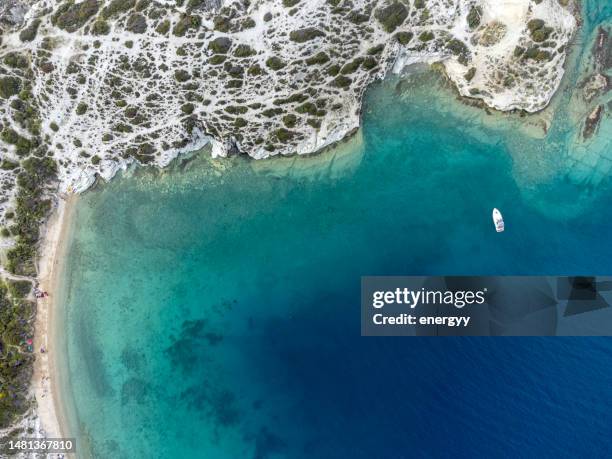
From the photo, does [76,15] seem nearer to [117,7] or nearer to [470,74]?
[117,7]

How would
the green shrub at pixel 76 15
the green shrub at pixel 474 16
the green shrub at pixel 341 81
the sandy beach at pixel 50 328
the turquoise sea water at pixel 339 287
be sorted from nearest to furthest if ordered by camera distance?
the green shrub at pixel 76 15, the green shrub at pixel 474 16, the green shrub at pixel 341 81, the turquoise sea water at pixel 339 287, the sandy beach at pixel 50 328

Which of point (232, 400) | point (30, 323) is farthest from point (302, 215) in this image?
point (30, 323)

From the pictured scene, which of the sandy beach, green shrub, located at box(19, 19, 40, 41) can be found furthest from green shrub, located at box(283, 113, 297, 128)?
green shrub, located at box(19, 19, 40, 41)

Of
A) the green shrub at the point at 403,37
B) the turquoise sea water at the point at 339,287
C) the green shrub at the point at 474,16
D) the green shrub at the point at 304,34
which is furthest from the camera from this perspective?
the turquoise sea water at the point at 339,287

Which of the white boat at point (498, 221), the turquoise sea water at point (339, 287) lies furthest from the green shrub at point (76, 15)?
the white boat at point (498, 221)

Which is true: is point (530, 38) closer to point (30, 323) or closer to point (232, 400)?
point (232, 400)

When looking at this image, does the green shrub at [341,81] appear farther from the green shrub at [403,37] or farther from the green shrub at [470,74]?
the green shrub at [470,74]

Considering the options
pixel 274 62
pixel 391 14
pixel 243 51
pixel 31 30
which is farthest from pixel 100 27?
pixel 391 14
